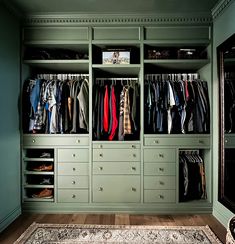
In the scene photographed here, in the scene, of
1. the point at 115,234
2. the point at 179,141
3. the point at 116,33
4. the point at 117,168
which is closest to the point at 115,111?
the point at 117,168

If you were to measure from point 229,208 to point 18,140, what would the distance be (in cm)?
266

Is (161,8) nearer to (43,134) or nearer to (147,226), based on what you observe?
(43,134)

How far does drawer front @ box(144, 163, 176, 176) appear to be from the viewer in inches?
132

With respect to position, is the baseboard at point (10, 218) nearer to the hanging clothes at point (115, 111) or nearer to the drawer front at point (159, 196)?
the hanging clothes at point (115, 111)

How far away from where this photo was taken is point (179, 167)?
3475 millimetres

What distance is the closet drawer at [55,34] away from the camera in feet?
11.1

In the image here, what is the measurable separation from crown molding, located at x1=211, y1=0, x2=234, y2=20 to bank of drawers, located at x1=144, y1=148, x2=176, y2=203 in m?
1.79

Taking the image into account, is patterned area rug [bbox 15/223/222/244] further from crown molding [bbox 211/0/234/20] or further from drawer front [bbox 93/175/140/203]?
crown molding [bbox 211/0/234/20]

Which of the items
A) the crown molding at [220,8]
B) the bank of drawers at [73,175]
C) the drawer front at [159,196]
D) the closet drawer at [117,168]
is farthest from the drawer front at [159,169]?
the crown molding at [220,8]

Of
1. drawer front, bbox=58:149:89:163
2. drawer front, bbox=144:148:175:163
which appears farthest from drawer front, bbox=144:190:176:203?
drawer front, bbox=58:149:89:163

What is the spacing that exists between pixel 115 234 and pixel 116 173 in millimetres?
817

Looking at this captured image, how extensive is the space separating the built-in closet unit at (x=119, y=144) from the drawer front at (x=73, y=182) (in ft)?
0.04

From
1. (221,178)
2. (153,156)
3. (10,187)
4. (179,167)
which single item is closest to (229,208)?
(221,178)

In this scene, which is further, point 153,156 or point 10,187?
point 153,156
